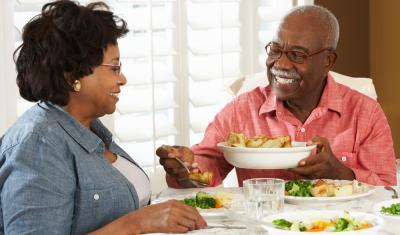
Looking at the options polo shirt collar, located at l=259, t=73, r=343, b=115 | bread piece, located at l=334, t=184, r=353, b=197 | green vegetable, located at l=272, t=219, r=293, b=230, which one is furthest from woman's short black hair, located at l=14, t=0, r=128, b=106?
polo shirt collar, located at l=259, t=73, r=343, b=115

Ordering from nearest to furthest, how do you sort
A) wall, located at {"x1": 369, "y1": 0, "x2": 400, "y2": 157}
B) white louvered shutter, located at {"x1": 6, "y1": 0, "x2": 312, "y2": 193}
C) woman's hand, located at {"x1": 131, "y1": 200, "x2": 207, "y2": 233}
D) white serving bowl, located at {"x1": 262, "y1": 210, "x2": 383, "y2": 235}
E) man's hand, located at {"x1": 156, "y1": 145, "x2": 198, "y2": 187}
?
white serving bowl, located at {"x1": 262, "y1": 210, "x2": 383, "y2": 235} → woman's hand, located at {"x1": 131, "y1": 200, "x2": 207, "y2": 233} → man's hand, located at {"x1": 156, "y1": 145, "x2": 198, "y2": 187} → white louvered shutter, located at {"x1": 6, "y1": 0, "x2": 312, "y2": 193} → wall, located at {"x1": 369, "y1": 0, "x2": 400, "y2": 157}

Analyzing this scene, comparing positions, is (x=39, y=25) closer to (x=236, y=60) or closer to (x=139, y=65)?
(x=139, y=65)

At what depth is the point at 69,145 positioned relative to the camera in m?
1.99

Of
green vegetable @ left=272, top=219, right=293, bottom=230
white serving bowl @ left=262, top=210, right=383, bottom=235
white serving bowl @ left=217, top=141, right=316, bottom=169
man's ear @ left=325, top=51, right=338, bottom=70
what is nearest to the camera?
white serving bowl @ left=262, top=210, right=383, bottom=235

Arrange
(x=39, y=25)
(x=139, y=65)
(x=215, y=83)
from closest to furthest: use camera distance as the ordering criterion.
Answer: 1. (x=39, y=25)
2. (x=139, y=65)
3. (x=215, y=83)

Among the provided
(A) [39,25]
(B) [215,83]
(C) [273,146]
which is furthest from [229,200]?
(B) [215,83]

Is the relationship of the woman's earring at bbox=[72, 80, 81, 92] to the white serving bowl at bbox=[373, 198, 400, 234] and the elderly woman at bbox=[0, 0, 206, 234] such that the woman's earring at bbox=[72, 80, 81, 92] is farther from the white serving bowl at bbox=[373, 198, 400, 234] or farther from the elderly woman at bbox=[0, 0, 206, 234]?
the white serving bowl at bbox=[373, 198, 400, 234]

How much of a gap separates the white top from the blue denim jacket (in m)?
0.11

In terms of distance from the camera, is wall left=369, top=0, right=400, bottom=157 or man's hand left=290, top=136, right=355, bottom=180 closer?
man's hand left=290, top=136, right=355, bottom=180

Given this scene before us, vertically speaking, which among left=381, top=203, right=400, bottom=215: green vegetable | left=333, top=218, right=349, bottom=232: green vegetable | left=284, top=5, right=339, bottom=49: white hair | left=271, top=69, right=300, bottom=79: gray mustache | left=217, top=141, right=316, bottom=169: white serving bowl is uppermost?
left=284, top=5, right=339, bottom=49: white hair

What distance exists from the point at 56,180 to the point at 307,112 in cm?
117

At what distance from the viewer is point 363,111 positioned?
2754 mm

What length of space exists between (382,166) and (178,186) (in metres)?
0.72

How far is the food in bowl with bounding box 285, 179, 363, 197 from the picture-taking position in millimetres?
2197
